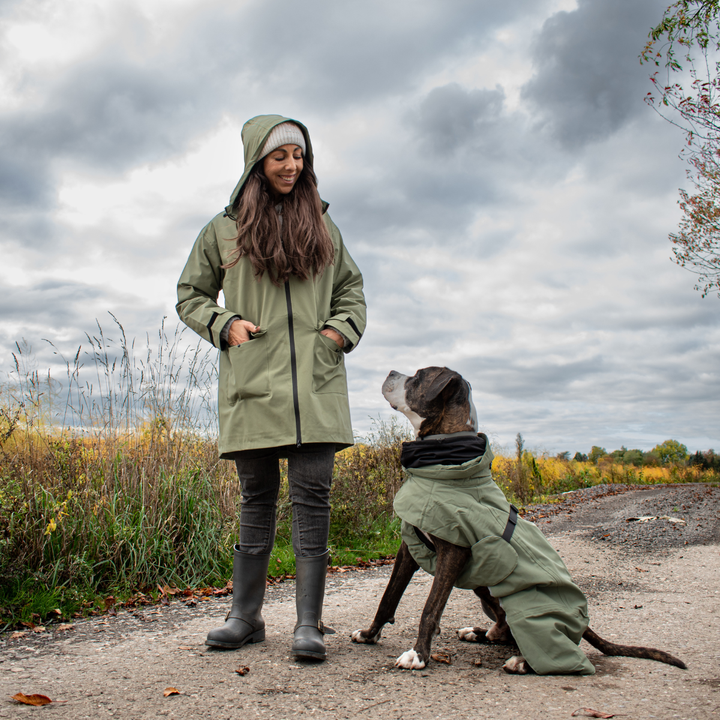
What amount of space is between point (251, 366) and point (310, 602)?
114 cm

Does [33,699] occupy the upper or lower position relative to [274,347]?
lower

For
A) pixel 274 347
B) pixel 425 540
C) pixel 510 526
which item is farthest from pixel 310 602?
pixel 274 347

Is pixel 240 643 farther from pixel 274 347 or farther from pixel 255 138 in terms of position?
pixel 255 138

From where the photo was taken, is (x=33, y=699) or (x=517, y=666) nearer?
(x=33, y=699)

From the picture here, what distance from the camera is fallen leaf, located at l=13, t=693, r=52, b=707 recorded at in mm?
2260

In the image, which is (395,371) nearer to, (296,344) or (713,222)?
(296,344)

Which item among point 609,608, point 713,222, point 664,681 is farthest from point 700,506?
point 664,681

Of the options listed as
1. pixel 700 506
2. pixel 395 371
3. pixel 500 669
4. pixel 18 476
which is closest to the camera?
pixel 500 669

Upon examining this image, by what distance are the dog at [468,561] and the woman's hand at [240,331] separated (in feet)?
2.57

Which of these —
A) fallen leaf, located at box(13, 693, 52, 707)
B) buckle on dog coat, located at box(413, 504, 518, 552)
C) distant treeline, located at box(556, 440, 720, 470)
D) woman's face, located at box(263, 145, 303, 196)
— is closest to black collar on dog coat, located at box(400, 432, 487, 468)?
buckle on dog coat, located at box(413, 504, 518, 552)

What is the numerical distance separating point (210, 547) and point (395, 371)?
2.49 m

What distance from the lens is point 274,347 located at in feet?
9.16

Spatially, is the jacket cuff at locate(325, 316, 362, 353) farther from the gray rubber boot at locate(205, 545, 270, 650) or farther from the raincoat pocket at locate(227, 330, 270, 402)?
the gray rubber boot at locate(205, 545, 270, 650)

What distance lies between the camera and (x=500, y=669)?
2.61m
